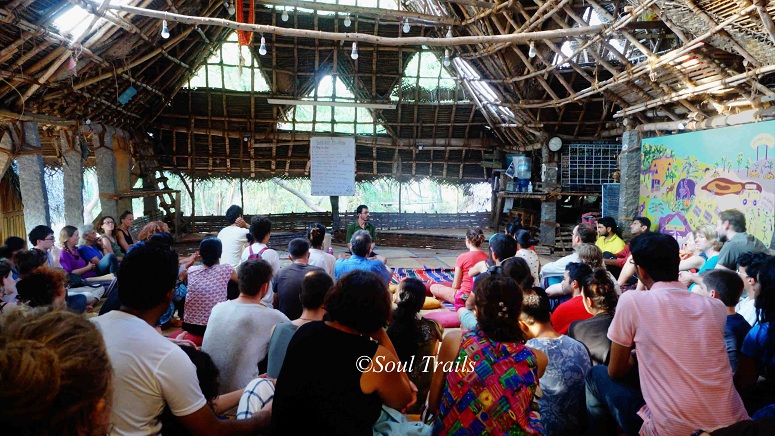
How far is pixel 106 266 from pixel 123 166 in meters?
5.57

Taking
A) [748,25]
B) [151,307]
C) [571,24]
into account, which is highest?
[571,24]

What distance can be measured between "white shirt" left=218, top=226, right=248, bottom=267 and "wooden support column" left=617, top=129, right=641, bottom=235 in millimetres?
6992

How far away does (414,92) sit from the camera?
39.3ft

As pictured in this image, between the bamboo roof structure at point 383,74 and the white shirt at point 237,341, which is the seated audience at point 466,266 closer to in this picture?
the bamboo roof structure at point 383,74

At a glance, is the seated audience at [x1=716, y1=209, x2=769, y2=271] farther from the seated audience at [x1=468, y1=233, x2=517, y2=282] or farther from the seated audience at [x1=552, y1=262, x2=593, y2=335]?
→ the seated audience at [x1=468, y1=233, x2=517, y2=282]

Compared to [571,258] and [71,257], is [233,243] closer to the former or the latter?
[71,257]

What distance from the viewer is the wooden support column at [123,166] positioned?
32.4ft

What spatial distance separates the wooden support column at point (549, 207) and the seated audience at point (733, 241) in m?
6.43

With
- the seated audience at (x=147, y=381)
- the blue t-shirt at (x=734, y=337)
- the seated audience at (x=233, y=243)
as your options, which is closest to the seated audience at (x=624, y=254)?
the blue t-shirt at (x=734, y=337)

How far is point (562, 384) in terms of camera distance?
2.42 meters

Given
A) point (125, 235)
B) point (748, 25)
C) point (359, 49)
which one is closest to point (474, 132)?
point (359, 49)

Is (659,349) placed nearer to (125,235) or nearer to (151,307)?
(151,307)

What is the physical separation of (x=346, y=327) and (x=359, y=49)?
1022cm

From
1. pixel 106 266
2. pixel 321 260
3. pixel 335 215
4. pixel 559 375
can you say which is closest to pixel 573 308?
pixel 559 375
